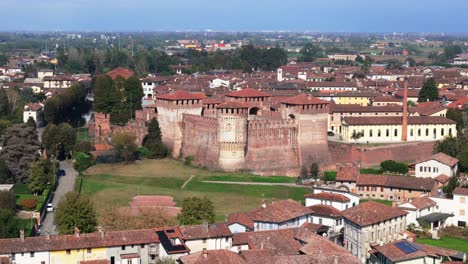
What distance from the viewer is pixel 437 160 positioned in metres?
45.1

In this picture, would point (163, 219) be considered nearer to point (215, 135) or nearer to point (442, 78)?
point (215, 135)

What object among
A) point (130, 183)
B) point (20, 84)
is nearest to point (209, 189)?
point (130, 183)

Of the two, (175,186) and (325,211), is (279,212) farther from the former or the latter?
(175,186)

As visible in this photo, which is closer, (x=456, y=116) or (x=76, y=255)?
(x=76, y=255)

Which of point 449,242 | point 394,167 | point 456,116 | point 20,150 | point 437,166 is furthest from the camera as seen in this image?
point 456,116

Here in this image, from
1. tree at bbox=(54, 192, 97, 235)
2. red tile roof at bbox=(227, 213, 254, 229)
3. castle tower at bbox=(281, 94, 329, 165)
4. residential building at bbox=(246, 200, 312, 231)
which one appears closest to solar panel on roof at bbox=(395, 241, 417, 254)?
residential building at bbox=(246, 200, 312, 231)

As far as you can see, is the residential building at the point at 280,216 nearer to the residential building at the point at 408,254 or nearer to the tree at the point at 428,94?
the residential building at the point at 408,254

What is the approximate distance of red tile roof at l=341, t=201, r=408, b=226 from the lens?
3291cm

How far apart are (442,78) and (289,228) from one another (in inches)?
2542

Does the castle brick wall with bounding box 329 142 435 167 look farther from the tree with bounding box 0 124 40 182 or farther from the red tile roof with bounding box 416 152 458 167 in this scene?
the tree with bounding box 0 124 40 182

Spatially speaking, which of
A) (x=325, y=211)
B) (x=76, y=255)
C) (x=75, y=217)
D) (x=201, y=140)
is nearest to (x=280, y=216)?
(x=325, y=211)

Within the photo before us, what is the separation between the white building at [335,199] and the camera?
38406 millimetres

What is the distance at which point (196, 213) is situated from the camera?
3428 centimetres

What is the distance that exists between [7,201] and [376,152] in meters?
23.2
